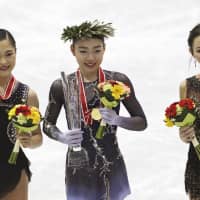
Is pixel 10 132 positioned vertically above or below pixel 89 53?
below

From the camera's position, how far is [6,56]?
5.66 metres

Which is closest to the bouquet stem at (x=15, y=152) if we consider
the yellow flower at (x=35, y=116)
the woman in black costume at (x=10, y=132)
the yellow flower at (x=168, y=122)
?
the woman in black costume at (x=10, y=132)

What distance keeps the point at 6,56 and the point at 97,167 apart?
107 cm

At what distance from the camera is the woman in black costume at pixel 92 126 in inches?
224

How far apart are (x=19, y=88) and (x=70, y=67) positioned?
4133mm

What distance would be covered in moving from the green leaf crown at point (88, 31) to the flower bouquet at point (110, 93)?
1.38 ft

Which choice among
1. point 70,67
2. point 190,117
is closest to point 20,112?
point 190,117

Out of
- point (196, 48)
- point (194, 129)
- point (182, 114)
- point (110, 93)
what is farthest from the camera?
point (196, 48)

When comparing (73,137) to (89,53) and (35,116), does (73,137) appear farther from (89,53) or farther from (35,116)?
(89,53)

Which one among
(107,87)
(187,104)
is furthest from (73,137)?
(187,104)

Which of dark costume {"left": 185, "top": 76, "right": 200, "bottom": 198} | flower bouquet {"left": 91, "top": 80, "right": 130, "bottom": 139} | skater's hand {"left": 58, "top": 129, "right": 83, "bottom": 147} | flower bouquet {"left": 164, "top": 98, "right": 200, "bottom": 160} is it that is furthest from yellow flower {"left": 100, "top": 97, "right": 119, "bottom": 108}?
dark costume {"left": 185, "top": 76, "right": 200, "bottom": 198}

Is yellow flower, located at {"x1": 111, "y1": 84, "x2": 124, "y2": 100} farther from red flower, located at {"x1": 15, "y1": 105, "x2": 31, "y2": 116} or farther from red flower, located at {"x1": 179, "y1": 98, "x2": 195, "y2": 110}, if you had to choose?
red flower, located at {"x1": 15, "y1": 105, "x2": 31, "y2": 116}

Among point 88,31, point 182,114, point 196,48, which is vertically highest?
point 88,31

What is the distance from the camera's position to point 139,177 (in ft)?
24.9
